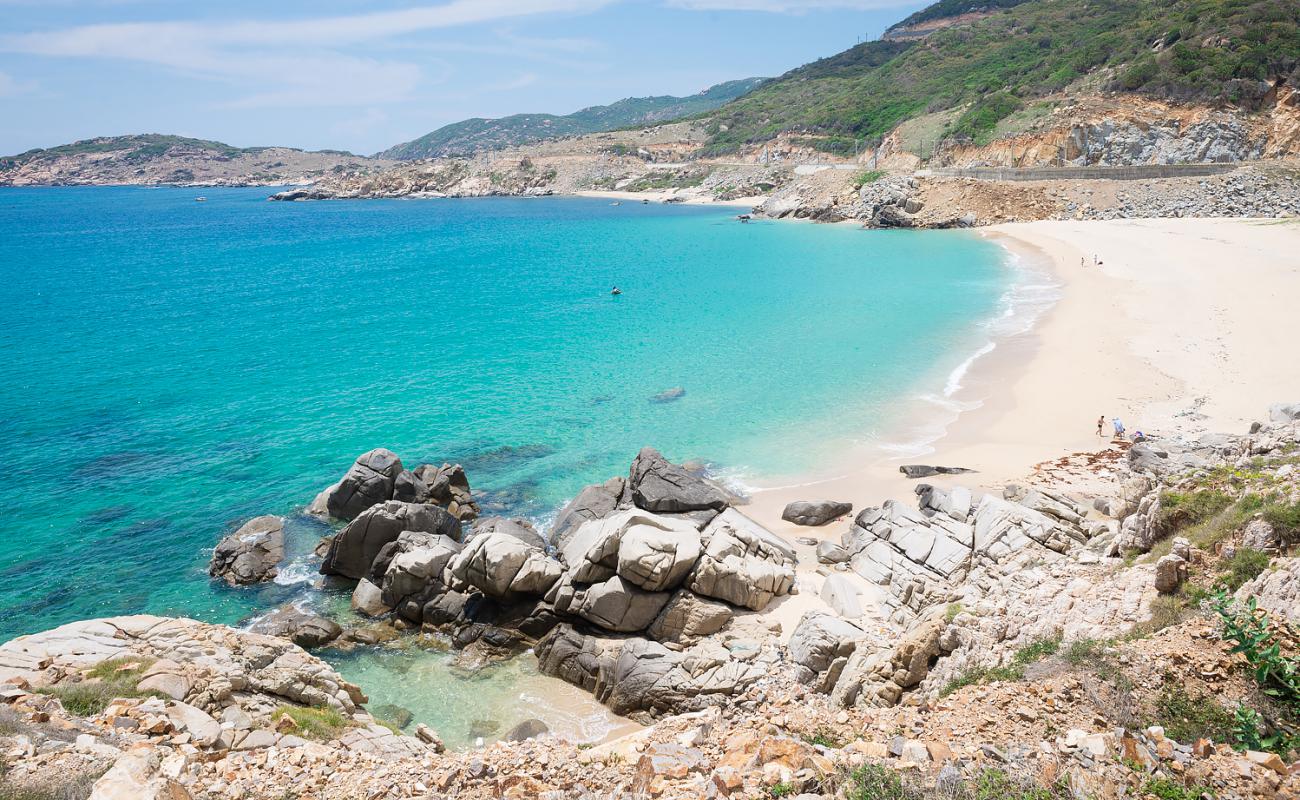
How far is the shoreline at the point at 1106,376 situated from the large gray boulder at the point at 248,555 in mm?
13688

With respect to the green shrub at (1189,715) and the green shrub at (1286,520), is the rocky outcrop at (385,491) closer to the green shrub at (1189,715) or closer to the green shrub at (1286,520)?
the green shrub at (1189,715)

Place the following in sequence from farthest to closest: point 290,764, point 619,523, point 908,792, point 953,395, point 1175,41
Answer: point 1175,41 < point 953,395 < point 619,523 < point 290,764 < point 908,792

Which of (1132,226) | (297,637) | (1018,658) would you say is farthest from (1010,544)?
(1132,226)

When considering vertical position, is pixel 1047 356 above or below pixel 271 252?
below

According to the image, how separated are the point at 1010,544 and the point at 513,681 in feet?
37.5

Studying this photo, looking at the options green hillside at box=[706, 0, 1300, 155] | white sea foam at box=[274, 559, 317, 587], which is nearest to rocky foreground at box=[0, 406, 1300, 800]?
white sea foam at box=[274, 559, 317, 587]

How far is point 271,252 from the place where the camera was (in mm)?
81938

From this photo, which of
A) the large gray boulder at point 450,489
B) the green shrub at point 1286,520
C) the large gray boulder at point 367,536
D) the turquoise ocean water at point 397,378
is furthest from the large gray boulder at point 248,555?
the green shrub at point 1286,520

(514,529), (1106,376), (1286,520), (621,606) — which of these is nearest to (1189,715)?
(1286,520)

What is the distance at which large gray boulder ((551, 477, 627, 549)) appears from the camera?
19797 millimetres

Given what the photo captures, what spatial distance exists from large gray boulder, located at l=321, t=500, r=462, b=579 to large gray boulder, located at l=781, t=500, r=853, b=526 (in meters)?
10.2

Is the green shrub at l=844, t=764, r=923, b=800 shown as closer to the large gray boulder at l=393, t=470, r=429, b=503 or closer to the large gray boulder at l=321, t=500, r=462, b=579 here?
the large gray boulder at l=321, t=500, r=462, b=579

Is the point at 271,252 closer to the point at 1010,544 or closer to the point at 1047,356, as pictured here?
the point at 1047,356

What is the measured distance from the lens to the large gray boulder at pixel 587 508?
19.8 metres
